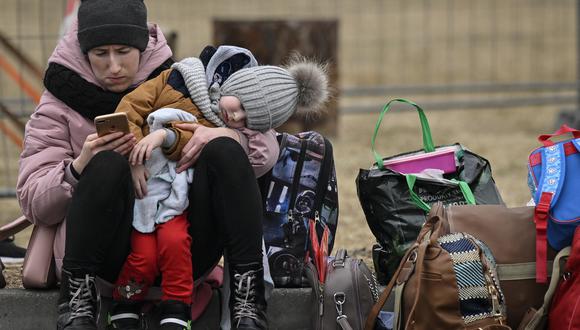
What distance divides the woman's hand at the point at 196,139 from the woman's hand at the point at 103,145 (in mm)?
175

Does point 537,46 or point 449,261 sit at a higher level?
point 537,46

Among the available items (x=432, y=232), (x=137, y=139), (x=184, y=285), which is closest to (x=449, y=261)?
(x=432, y=232)

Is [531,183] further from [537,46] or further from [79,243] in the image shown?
[537,46]

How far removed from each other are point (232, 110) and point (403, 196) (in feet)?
2.52

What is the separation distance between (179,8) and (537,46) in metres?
4.31

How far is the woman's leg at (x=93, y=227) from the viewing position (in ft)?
11.6

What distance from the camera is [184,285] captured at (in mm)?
3646

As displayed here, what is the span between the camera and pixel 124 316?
3.80 meters

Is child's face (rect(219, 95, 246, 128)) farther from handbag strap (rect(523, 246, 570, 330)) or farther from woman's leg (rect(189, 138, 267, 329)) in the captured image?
handbag strap (rect(523, 246, 570, 330))

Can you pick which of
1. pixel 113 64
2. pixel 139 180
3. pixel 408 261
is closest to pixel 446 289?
pixel 408 261

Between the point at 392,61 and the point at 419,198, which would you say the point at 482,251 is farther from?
the point at 392,61

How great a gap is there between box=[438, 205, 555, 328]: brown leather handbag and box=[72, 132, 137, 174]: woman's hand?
105cm

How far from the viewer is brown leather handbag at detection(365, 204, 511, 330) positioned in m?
3.55

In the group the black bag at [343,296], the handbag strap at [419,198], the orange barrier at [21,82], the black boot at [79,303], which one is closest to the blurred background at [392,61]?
the orange barrier at [21,82]
